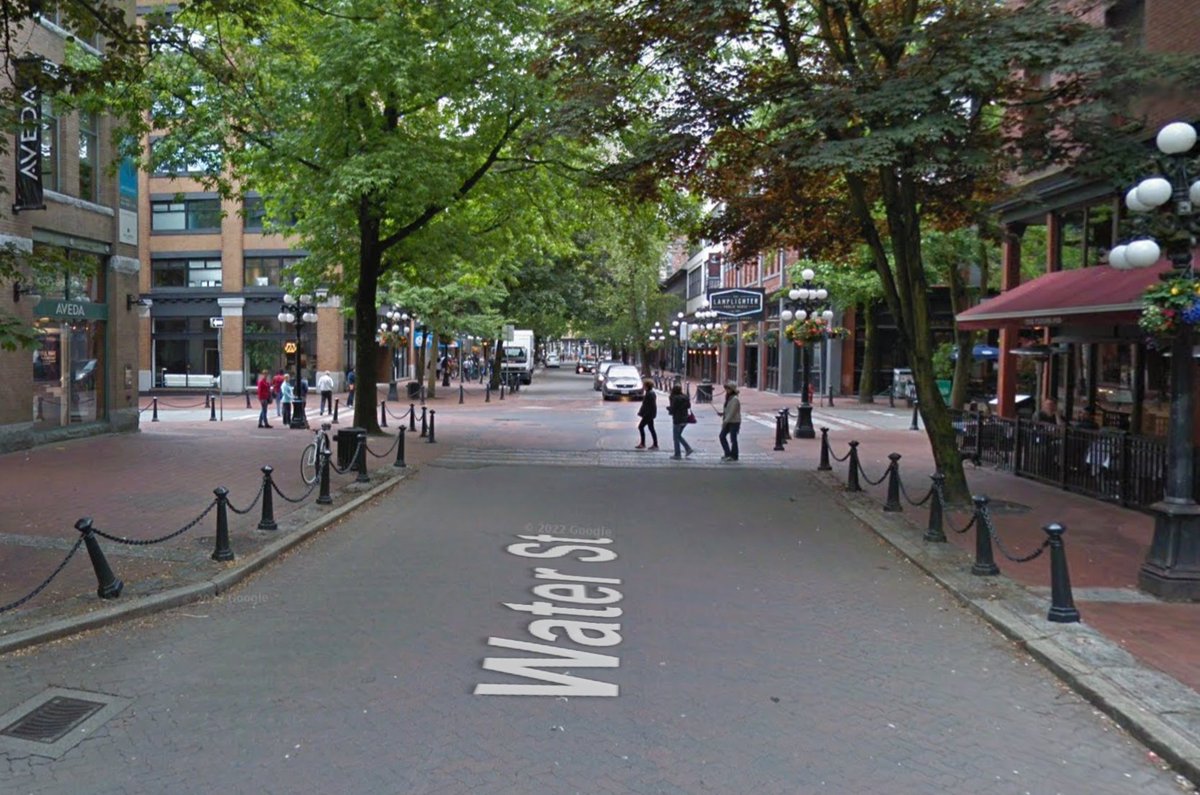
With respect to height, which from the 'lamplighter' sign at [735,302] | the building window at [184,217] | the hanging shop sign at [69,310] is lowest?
the hanging shop sign at [69,310]

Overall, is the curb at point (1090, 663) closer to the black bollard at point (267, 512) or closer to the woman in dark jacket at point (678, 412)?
the black bollard at point (267, 512)

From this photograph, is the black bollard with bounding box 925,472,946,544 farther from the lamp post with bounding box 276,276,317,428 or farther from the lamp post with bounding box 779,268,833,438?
the lamp post with bounding box 276,276,317,428

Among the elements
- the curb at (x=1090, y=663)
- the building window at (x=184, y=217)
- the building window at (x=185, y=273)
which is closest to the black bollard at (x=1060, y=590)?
the curb at (x=1090, y=663)

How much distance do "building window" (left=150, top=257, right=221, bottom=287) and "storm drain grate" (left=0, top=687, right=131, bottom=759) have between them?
4291cm

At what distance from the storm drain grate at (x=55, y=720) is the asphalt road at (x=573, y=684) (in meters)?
0.09

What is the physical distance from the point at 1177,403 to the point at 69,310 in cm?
2055

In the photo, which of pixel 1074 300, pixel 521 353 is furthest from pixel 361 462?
pixel 521 353

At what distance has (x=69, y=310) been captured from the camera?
63.4ft

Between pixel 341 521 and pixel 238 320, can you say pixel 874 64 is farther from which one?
pixel 238 320

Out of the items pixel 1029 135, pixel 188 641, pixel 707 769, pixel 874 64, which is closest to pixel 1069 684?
pixel 707 769

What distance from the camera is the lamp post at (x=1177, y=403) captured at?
7637 mm

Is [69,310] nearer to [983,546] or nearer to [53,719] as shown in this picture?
[53,719]

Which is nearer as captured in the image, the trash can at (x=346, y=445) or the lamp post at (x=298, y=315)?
the trash can at (x=346, y=445)

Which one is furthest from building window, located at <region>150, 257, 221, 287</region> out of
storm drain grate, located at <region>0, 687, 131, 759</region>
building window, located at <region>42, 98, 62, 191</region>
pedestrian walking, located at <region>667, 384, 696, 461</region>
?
storm drain grate, located at <region>0, 687, 131, 759</region>
